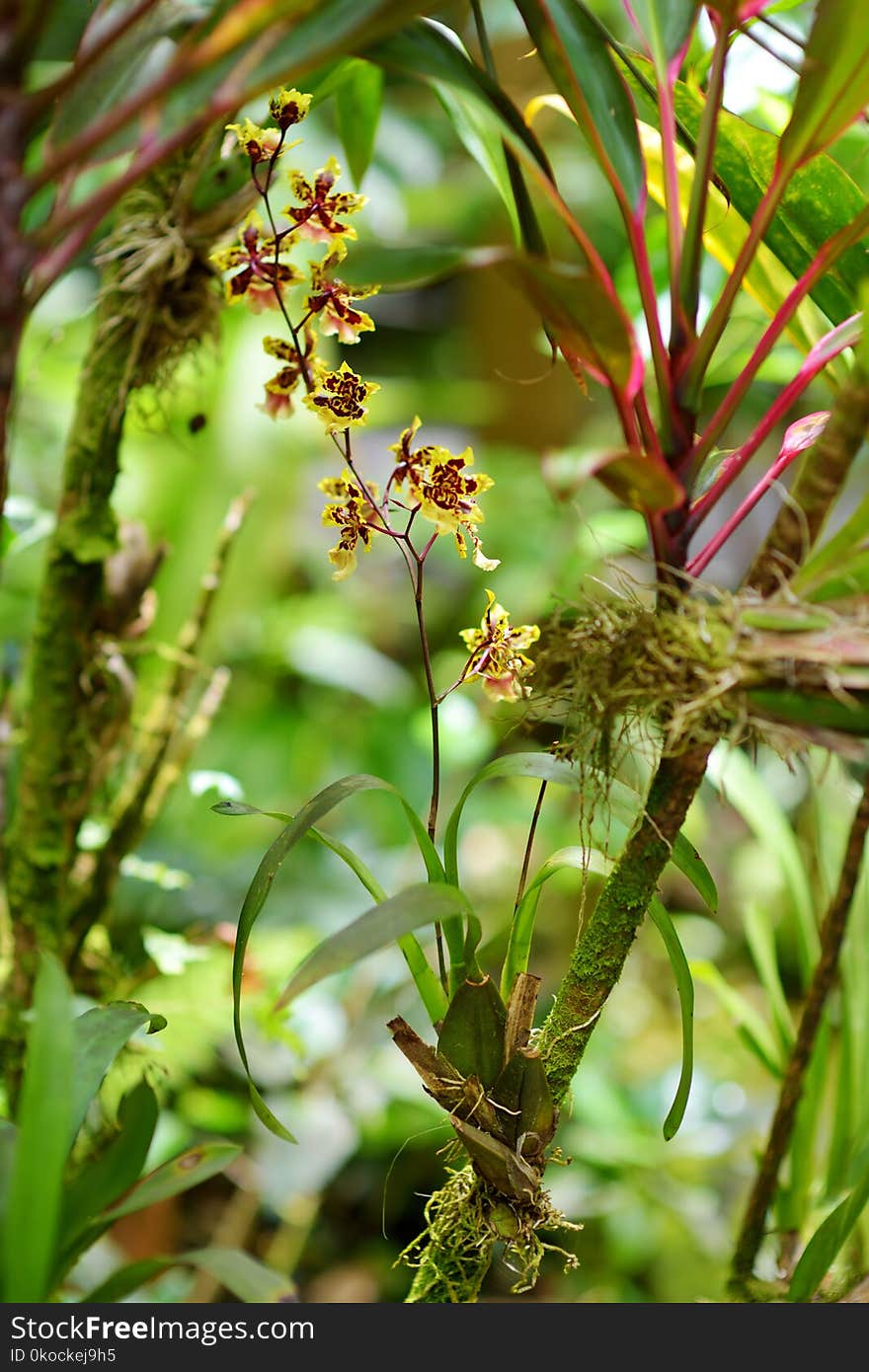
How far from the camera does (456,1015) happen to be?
0.47 m

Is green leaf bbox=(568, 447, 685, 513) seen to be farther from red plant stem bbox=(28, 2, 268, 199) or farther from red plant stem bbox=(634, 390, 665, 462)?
red plant stem bbox=(28, 2, 268, 199)

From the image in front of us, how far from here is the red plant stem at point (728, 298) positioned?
450 mm

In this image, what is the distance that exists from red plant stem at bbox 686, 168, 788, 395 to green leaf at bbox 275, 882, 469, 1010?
9.7 inches

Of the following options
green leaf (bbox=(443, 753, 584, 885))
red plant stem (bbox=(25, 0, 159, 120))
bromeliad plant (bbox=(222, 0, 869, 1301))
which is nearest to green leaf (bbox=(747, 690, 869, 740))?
bromeliad plant (bbox=(222, 0, 869, 1301))

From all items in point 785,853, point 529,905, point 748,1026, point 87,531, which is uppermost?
point 87,531

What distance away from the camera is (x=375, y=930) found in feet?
1.31

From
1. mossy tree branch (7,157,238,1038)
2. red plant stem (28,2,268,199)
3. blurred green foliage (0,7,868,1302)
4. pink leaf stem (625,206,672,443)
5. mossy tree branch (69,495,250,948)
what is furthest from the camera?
blurred green foliage (0,7,868,1302)

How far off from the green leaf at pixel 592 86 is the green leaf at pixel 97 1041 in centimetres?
43

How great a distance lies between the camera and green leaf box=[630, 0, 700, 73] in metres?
0.46

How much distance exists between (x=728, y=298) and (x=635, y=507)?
11 cm

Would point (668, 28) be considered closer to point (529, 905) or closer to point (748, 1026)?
point (529, 905)

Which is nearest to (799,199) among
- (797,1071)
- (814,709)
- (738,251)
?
(738,251)

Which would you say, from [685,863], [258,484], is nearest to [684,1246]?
[685,863]

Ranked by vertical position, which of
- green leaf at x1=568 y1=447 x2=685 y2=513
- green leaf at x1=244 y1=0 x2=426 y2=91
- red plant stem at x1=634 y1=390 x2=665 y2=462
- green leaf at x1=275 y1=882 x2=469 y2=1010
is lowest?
green leaf at x1=275 y1=882 x2=469 y2=1010
